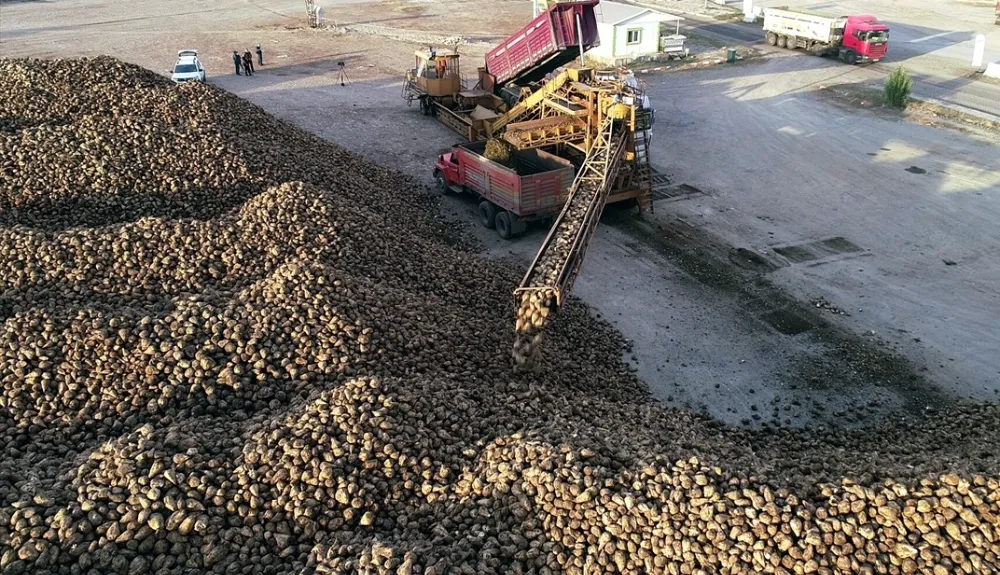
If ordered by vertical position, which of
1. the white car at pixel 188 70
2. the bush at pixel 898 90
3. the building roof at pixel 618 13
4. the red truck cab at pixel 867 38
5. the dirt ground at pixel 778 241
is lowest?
the dirt ground at pixel 778 241

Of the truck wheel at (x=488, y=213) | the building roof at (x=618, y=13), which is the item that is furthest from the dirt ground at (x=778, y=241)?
the building roof at (x=618, y=13)

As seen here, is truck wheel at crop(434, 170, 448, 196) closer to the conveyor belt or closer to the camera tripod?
the conveyor belt

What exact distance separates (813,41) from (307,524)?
36321 millimetres

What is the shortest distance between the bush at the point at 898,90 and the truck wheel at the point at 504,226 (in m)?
18.0

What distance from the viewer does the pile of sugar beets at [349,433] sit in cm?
662

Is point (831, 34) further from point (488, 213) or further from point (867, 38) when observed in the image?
point (488, 213)

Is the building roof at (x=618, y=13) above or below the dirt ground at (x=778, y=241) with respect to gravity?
above

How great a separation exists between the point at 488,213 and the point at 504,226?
740mm

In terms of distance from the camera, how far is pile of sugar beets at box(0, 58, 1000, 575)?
6.62m

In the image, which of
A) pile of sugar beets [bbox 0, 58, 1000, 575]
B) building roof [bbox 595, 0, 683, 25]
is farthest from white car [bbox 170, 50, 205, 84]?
building roof [bbox 595, 0, 683, 25]

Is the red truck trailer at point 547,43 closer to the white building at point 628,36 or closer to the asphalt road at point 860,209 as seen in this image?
the asphalt road at point 860,209

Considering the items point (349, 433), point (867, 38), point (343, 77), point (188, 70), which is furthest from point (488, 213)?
point (867, 38)

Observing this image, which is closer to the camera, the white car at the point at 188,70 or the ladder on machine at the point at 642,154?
the ladder on machine at the point at 642,154

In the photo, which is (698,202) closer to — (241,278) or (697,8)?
(241,278)
